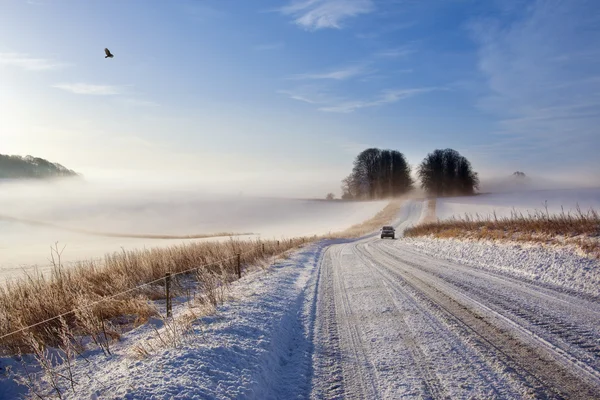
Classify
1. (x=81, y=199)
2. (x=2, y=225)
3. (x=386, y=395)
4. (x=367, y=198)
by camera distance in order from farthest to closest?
(x=367, y=198)
(x=81, y=199)
(x=2, y=225)
(x=386, y=395)

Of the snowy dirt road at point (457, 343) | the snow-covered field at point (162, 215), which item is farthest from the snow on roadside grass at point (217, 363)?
the snow-covered field at point (162, 215)

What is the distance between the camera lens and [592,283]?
342 inches

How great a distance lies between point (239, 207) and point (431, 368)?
7295 centimetres

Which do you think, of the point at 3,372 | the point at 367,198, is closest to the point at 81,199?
the point at 367,198

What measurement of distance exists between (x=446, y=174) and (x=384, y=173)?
14.7m

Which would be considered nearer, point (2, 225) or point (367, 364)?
point (367, 364)

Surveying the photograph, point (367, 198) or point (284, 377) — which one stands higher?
point (367, 198)

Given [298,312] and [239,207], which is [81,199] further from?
[298,312]

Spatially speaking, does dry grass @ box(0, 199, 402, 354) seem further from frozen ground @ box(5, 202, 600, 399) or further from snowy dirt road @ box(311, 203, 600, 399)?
snowy dirt road @ box(311, 203, 600, 399)

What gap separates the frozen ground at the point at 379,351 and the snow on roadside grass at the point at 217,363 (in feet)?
0.05

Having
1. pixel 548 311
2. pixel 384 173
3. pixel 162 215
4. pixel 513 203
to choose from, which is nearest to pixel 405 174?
pixel 384 173

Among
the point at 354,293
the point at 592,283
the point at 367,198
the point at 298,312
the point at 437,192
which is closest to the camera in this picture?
the point at 298,312

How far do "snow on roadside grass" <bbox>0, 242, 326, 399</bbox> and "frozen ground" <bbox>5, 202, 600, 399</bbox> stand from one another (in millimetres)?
16

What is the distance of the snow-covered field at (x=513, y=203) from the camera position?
5584 cm
